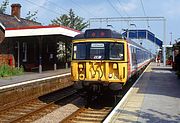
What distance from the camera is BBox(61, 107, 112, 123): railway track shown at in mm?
11906

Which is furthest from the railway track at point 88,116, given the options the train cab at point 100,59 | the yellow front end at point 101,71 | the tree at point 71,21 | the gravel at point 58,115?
the tree at point 71,21

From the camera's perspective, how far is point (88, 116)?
500 inches

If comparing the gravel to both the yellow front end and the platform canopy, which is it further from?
the platform canopy

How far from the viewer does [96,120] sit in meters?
12.0

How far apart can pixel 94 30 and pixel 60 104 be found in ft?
12.4

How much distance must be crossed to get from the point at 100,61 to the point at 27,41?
1981 cm

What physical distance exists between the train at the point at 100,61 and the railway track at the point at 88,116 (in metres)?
0.77

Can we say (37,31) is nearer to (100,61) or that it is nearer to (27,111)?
(27,111)

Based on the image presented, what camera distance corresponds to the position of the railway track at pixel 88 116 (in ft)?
39.1

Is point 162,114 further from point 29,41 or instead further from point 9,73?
point 29,41

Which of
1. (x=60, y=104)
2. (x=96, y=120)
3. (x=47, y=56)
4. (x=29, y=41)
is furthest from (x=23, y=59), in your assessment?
(x=96, y=120)

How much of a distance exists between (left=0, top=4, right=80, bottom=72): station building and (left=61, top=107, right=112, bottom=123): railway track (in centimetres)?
1391

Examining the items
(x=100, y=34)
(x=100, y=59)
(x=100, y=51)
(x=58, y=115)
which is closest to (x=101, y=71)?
(x=100, y=59)

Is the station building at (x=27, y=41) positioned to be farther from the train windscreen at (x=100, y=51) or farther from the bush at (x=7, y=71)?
the train windscreen at (x=100, y=51)
